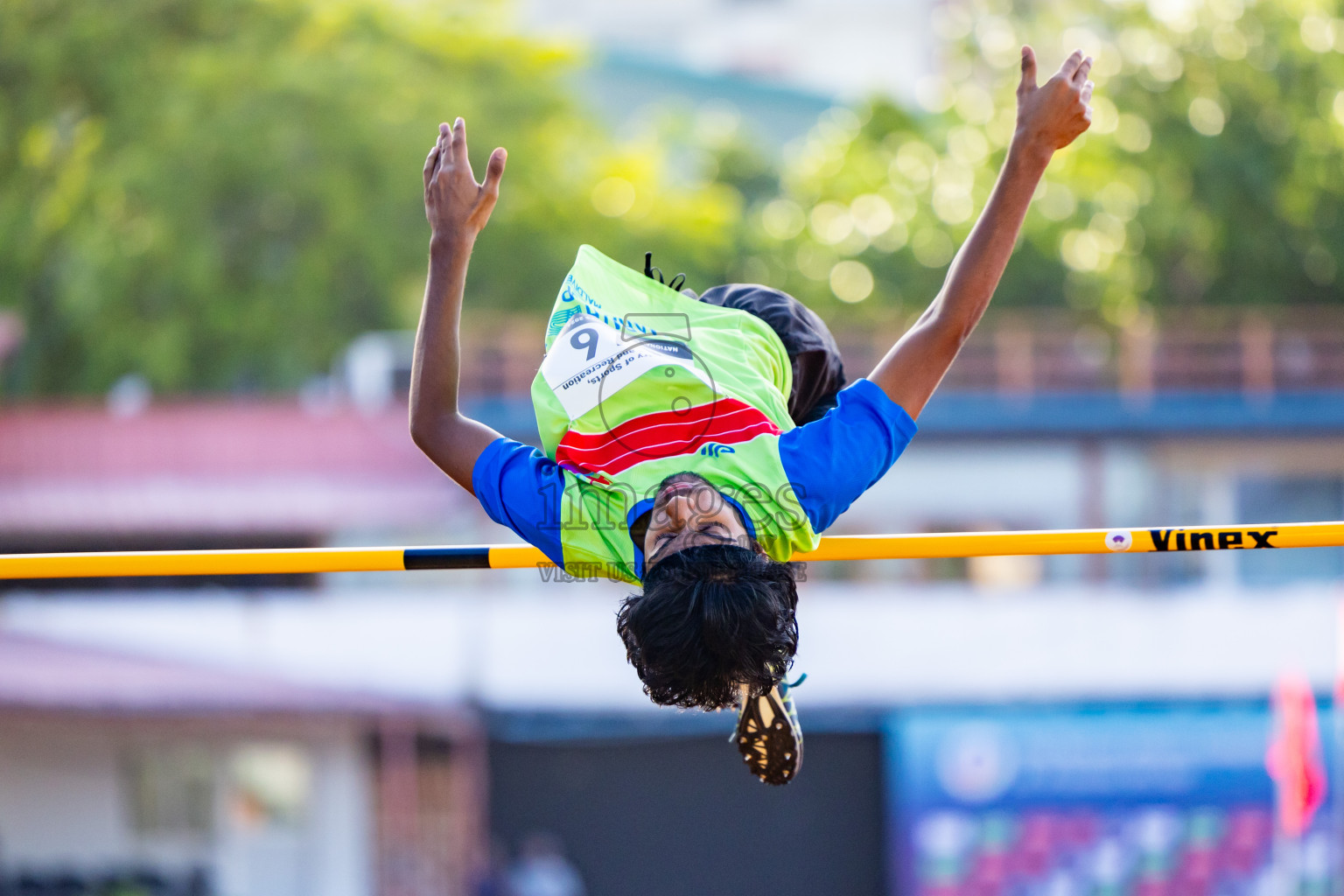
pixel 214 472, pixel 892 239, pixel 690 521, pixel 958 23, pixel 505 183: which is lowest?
pixel 690 521

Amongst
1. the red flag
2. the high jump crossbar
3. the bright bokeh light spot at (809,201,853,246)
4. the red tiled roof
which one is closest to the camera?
the high jump crossbar

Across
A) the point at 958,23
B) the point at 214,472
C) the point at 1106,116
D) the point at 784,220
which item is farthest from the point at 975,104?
the point at 214,472

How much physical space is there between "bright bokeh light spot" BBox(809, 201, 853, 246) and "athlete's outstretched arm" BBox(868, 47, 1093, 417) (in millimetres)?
19296

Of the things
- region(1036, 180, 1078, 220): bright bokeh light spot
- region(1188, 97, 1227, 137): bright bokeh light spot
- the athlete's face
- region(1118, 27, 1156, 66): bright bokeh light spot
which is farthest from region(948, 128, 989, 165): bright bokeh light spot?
the athlete's face

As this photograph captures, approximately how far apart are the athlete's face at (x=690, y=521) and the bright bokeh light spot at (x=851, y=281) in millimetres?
18678

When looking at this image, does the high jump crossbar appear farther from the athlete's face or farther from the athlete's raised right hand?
the athlete's raised right hand

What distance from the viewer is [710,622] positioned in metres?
3.29

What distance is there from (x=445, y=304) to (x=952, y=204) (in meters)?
18.8

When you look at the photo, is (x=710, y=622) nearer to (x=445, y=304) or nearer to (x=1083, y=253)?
(x=445, y=304)

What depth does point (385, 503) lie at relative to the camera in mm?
15938

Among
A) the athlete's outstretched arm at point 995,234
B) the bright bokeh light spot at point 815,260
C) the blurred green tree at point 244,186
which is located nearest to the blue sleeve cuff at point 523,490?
the athlete's outstretched arm at point 995,234

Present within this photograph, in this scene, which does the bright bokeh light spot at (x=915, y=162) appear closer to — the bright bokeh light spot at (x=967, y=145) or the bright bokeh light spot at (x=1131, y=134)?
the bright bokeh light spot at (x=967, y=145)

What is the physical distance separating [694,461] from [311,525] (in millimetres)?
12826

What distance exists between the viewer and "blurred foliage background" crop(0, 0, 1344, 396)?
1969 centimetres
